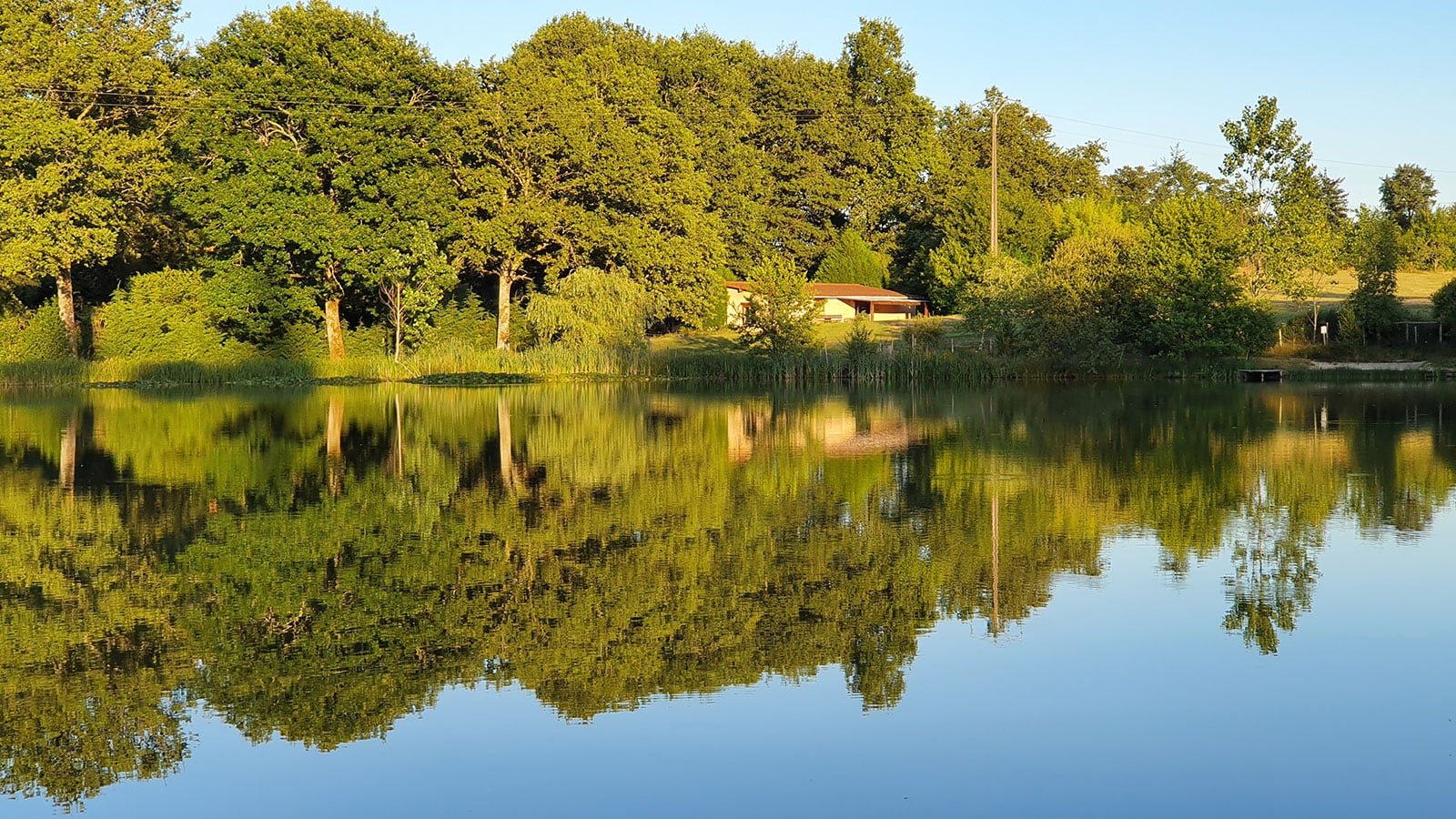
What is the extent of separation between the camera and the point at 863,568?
12141 mm

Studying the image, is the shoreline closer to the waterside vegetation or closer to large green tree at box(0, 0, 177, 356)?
the waterside vegetation

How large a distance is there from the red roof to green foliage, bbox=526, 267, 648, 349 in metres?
17.2

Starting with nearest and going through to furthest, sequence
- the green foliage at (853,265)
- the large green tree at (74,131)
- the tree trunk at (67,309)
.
Result: the large green tree at (74,131) < the tree trunk at (67,309) < the green foliage at (853,265)

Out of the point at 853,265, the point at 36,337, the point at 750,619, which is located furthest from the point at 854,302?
the point at 750,619

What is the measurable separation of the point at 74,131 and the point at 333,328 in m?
12.0

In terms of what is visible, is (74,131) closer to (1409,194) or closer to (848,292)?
(848,292)

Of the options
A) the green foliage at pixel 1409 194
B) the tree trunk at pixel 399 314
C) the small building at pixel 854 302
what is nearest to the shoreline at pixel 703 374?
the tree trunk at pixel 399 314

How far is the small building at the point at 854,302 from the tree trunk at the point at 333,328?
20.5 meters

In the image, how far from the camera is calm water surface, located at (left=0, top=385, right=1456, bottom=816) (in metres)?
7.14

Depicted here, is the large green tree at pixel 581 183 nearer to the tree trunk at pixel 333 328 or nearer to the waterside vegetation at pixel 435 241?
the waterside vegetation at pixel 435 241

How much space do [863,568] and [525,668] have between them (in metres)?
4.04

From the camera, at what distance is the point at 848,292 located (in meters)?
73.9

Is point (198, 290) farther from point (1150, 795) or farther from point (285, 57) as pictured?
point (1150, 795)

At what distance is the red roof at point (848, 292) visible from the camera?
7300 cm
